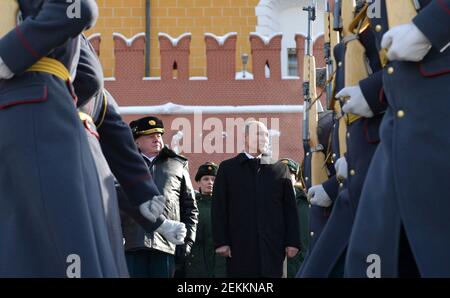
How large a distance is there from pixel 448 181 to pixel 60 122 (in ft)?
4.34

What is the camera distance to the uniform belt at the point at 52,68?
4.25 metres

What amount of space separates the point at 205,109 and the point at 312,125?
36.8 ft

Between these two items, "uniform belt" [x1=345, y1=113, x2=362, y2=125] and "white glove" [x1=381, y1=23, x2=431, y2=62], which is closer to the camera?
"white glove" [x1=381, y1=23, x2=431, y2=62]

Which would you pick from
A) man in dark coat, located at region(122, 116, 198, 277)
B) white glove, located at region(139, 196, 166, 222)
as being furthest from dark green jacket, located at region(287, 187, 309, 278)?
white glove, located at region(139, 196, 166, 222)

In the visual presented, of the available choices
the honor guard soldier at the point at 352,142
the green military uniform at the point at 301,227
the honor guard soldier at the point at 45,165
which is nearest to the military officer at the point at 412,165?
the honor guard soldier at the point at 352,142

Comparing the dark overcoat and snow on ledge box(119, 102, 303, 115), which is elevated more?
snow on ledge box(119, 102, 303, 115)

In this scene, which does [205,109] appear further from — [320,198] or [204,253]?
[320,198]

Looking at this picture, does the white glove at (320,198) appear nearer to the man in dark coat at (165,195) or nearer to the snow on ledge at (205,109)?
the man in dark coat at (165,195)

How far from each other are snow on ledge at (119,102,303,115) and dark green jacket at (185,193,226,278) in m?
10.7

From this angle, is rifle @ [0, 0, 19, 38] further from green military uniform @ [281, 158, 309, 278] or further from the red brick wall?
the red brick wall

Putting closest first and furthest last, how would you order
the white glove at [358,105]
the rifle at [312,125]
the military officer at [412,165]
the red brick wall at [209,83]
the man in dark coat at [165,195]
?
the military officer at [412,165] < the white glove at [358,105] < the man in dark coat at [165,195] < the rifle at [312,125] < the red brick wall at [209,83]

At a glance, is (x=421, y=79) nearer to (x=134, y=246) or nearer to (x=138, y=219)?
(x=138, y=219)

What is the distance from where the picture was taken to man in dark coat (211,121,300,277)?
7.82m

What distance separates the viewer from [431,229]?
3934 mm
